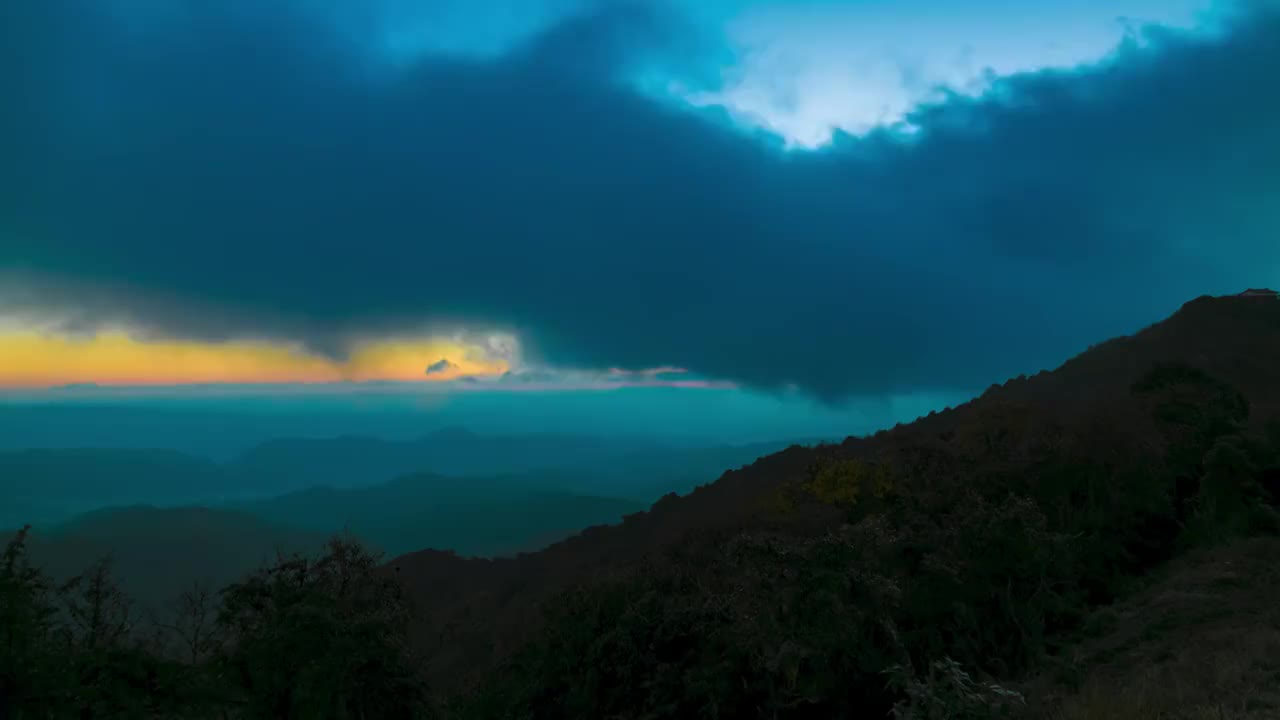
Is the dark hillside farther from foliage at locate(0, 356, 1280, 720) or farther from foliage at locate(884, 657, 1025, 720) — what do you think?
foliage at locate(884, 657, 1025, 720)

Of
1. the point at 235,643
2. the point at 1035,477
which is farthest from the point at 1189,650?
the point at 235,643

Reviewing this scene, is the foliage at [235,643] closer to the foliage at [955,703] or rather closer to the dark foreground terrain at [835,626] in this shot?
the dark foreground terrain at [835,626]

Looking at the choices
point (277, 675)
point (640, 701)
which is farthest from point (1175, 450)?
point (277, 675)

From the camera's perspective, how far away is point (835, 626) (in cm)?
1409

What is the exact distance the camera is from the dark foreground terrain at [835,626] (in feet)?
34.2

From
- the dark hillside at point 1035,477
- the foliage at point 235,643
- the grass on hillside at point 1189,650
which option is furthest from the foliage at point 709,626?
the grass on hillside at point 1189,650

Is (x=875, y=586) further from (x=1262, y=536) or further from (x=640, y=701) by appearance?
(x=1262, y=536)

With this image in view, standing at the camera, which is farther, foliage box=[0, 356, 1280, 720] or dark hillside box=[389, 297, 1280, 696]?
dark hillside box=[389, 297, 1280, 696]

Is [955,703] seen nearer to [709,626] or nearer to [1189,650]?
[1189,650]

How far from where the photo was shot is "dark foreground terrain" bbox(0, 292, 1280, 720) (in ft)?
34.2

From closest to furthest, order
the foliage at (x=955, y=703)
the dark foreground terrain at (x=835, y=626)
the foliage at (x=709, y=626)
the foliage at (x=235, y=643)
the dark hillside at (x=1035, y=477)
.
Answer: the foliage at (x=955, y=703) → the foliage at (x=235, y=643) → the dark foreground terrain at (x=835, y=626) → the foliage at (x=709, y=626) → the dark hillside at (x=1035, y=477)

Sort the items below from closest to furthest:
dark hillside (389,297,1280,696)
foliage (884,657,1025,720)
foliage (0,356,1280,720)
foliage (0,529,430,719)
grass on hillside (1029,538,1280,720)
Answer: foliage (884,657,1025,720) → grass on hillside (1029,538,1280,720) → foliage (0,529,430,719) → foliage (0,356,1280,720) → dark hillside (389,297,1280,696)

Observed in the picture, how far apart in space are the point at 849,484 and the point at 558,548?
48397mm

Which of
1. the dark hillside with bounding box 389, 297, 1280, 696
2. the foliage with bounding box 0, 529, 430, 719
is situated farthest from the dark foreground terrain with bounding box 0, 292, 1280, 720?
the dark hillside with bounding box 389, 297, 1280, 696
